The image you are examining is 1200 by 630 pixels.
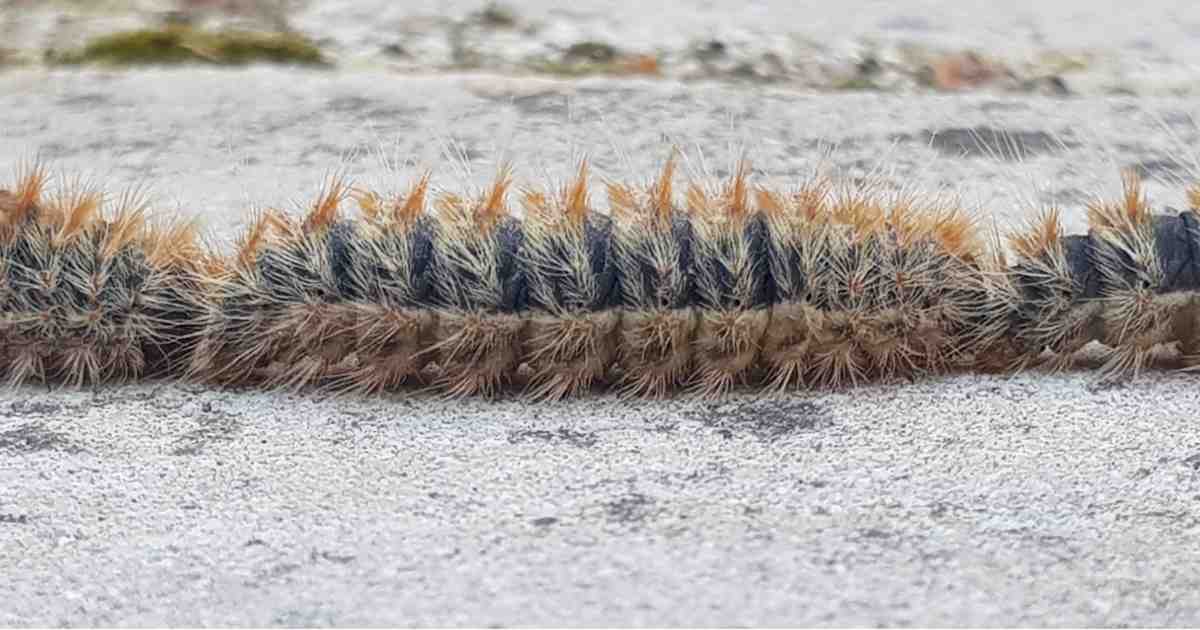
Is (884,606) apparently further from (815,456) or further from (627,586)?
(815,456)

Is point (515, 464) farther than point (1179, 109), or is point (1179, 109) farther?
point (1179, 109)

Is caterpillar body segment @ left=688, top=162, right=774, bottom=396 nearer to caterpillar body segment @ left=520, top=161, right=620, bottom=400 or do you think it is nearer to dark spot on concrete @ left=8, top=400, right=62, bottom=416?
caterpillar body segment @ left=520, top=161, right=620, bottom=400

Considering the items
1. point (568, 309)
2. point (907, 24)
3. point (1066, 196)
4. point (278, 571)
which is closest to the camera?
point (278, 571)

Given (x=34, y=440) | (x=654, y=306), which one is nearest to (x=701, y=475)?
(x=654, y=306)

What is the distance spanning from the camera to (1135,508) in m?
2.50

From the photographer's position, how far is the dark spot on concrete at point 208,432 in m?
2.86

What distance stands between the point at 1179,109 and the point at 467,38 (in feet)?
6.23

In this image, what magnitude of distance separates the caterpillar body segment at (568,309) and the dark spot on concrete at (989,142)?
1.31m

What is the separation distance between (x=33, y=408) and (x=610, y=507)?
3.89ft

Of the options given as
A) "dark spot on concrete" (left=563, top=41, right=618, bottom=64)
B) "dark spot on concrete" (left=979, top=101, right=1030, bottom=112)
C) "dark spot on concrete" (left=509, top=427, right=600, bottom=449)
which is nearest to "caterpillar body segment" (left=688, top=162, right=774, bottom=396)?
"dark spot on concrete" (left=509, top=427, right=600, bottom=449)

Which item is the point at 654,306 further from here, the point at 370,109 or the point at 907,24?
the point at 907,24

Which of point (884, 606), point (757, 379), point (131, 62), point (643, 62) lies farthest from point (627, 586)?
point (131, 62)

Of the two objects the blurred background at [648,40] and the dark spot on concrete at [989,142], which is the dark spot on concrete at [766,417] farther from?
the blurred background at [648,40]

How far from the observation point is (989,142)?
428cm
